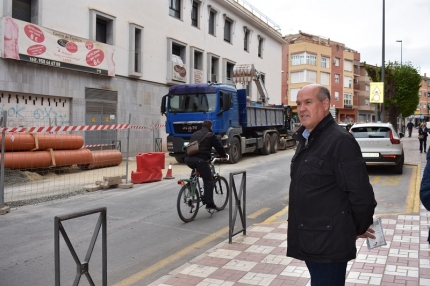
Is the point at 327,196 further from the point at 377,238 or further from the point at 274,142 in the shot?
the point at 274,142

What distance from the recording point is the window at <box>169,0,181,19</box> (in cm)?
2527

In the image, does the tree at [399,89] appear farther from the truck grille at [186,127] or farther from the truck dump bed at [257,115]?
the truck grille at [186,127]

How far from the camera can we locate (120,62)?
2088 centimetres

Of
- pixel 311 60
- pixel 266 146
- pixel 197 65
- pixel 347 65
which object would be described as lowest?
pixel 266 146

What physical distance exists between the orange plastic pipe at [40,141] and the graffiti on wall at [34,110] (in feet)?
2.95

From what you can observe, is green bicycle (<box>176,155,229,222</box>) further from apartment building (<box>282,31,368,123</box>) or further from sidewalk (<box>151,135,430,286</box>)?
apartment building (<box>282,31,368,123</box>)

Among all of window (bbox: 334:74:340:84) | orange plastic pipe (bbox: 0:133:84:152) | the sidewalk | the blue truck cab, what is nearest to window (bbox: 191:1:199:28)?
the blue truck cab

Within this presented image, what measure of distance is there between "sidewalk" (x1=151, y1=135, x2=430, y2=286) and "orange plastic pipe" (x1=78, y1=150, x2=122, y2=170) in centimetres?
960

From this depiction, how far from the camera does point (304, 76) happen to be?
193 ft

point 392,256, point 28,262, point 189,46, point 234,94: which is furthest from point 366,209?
point 189,46

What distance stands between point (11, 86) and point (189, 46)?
12994 millimetres

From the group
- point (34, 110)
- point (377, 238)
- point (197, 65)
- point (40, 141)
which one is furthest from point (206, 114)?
point (377, 238)

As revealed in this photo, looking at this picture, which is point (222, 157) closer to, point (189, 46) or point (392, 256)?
point (392, 256)

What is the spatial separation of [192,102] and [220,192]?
8686 millimetres
